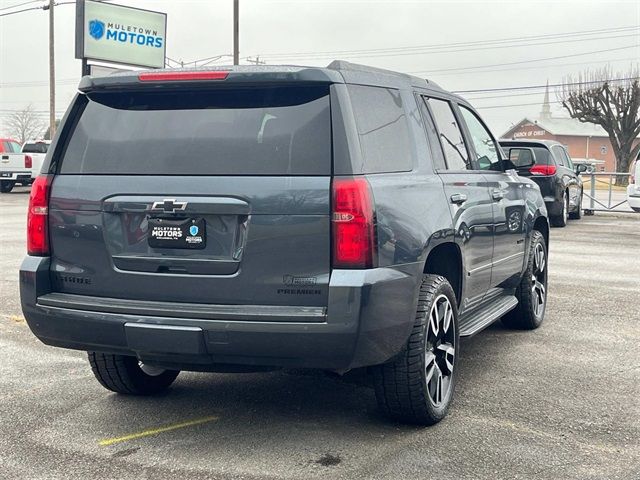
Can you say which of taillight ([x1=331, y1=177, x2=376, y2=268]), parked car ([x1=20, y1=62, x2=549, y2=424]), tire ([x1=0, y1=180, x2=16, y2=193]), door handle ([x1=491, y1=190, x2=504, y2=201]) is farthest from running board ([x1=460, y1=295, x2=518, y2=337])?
tire ([x1=0, y1=180, x2=16, y2=193])

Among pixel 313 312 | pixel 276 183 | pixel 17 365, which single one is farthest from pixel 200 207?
pixel 17 365

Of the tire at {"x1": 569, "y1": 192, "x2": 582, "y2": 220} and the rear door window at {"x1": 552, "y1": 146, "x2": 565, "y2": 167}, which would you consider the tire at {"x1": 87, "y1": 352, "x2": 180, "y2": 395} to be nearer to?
the rear door window at {"x1": 552, "y1": 146, "x2": 565, "y2": 167}

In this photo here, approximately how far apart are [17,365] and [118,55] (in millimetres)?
31497

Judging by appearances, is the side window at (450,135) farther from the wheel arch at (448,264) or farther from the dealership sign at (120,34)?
the dealership sign at (120,34)

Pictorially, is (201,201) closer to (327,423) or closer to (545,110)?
(327,423)

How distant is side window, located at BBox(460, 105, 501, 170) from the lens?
5887 millimetres

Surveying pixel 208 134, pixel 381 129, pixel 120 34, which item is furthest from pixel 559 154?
pixel 120 34

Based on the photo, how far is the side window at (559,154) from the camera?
16.7 metres

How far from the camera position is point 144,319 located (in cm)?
403

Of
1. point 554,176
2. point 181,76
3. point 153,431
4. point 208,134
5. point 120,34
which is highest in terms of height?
point 120,34

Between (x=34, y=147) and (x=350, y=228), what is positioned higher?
(x=34, y=147)

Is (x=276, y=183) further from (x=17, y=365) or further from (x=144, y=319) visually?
(x=17, y=365)

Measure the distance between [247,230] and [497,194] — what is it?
247 cm

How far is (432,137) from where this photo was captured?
4973 mm
